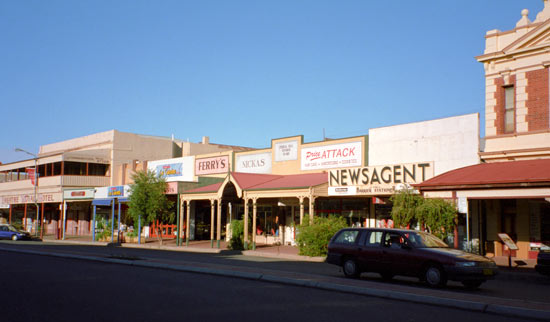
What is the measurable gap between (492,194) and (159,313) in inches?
552

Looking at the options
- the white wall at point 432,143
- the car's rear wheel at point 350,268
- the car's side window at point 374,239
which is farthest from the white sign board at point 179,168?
the car's side window at point 374,239

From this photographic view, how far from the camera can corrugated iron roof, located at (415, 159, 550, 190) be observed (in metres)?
18.5

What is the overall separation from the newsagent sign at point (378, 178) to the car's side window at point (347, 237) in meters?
6.73

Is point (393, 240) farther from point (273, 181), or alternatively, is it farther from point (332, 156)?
point (273, 181)

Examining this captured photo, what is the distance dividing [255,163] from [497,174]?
1754 cm

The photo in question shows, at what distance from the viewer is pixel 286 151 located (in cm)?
3228

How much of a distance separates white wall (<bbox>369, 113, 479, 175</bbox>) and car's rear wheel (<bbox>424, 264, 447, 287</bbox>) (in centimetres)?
1042

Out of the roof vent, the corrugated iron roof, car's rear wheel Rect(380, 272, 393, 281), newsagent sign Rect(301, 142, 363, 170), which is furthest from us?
newsagent sign Rect(301, 142, 363, 170)

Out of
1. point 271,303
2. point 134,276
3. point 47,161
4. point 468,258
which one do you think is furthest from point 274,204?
point 47,161

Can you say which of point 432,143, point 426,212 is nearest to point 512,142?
point 432,143

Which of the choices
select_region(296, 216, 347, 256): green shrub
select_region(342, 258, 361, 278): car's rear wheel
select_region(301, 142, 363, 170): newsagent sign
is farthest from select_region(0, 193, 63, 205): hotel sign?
select_region(342, 258, 361, 278): car's rear wheel

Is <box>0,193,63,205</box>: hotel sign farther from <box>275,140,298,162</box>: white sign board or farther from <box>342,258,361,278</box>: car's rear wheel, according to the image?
<box>342,258,361,278</box>: car's rear wheel

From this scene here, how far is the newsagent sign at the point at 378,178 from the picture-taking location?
23734mm

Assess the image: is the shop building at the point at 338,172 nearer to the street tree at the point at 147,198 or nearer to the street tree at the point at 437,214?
the street tree at the point at 147,198
